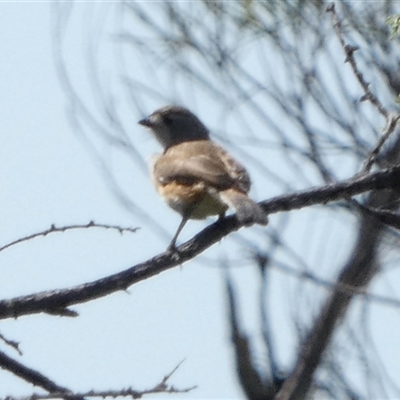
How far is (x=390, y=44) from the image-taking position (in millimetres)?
5543

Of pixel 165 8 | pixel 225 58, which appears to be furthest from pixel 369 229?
pixel 165 8

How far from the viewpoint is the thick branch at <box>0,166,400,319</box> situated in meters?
3.08

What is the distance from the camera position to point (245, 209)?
3932 mm

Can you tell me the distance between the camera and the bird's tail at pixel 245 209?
3.74 meters

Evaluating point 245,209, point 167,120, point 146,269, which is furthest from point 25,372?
point 167,120

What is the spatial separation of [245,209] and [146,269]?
79 centimetres

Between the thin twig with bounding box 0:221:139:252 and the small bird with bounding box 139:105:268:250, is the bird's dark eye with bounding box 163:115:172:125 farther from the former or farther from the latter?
the thin twig with bounding box 0:221:139:252

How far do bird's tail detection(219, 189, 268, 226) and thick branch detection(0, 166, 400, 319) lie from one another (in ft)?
0.78

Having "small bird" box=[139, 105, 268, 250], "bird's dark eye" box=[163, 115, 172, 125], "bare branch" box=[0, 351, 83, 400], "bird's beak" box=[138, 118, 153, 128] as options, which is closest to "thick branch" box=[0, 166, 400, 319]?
"bare branch" box=[0, 351, 83, 400]

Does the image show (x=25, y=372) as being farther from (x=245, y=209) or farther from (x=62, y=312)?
(x=245, y=209)

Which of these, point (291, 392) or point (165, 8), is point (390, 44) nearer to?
point (165, 8)

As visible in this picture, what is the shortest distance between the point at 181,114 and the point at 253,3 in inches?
32.0

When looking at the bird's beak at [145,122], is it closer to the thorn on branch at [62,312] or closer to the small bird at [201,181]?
the small bird at [201,181]

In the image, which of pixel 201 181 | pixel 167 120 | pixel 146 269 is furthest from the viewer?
pixel 167 120
